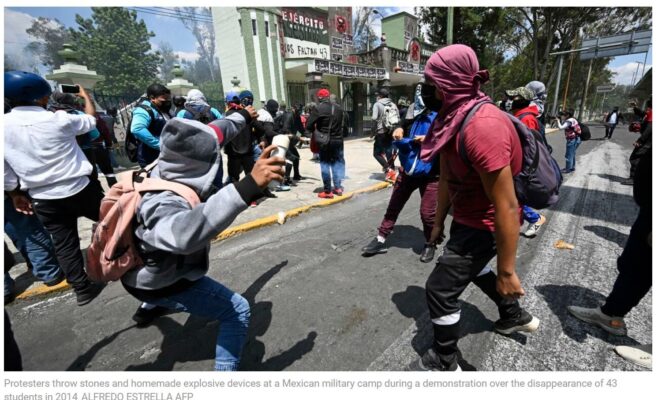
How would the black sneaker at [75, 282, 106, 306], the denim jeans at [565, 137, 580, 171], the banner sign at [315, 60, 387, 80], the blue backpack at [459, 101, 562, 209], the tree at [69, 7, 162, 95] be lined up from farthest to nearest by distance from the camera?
the tree at [69, 7, 162, 95]
the banner sign at [315, 60, 387, 80]
the denim jeans at [565, 137, 580, 171]
the black sneaker at [75, 282, 106, 306]
the blue backpack at [459, 101, 562, 209]

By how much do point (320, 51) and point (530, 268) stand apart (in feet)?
50.5

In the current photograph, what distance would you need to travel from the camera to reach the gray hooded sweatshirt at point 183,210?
1.12 meters

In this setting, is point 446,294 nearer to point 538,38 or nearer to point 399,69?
point 399,69

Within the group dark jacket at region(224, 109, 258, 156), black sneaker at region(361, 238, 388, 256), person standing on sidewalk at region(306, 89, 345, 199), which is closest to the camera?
black sneaker at region(361, 238, 388, 256)

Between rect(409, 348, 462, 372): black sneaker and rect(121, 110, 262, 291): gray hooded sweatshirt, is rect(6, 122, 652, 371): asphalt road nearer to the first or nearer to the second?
rect(409, 348, 462, 372): black sneaker

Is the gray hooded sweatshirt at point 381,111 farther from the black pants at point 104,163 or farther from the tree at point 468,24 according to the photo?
the tree at point 468,24

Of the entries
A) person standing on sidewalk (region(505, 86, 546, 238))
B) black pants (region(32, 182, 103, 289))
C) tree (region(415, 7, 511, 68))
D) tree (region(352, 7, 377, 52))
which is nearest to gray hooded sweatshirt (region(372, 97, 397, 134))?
person standing on sidewalk (region(505, 86, 546, 238))

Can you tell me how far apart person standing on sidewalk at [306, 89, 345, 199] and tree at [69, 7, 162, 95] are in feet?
155

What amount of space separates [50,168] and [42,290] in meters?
1.25

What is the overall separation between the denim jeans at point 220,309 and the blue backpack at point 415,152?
210 centimetres

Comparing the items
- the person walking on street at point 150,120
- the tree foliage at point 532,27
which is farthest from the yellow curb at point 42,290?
the tree foliage at point 532,27

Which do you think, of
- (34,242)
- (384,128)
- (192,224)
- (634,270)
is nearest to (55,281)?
(34,242)

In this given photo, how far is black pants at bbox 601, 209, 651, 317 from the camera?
72.1 inches

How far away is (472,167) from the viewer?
57.8 inches
